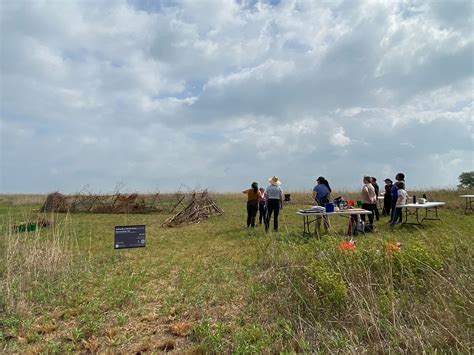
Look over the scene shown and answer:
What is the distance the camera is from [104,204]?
67.0ft

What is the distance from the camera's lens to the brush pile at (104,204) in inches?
758

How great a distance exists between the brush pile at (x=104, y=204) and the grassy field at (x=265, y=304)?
47.2 ft

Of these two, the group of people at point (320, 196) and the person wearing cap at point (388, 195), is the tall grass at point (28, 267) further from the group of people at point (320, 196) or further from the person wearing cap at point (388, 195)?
the person wearing cap at point (388, 195)

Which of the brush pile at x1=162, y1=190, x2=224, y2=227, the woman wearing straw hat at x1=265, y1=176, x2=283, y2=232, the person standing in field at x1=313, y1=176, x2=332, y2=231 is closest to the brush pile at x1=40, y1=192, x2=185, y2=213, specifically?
the brush pile at x1=162, y1=190, x2=224, y2=227

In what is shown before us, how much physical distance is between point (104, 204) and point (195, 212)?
30.3 feet

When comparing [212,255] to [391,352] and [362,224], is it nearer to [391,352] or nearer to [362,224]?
[362,224]

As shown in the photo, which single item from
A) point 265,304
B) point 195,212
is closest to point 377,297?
point 265,304

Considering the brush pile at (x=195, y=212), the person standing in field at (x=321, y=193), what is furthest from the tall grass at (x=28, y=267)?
the brush pile at (x=195, y=212)

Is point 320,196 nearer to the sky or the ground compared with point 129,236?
nearer to the sky

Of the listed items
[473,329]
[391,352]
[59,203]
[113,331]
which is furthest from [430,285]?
[59,203]

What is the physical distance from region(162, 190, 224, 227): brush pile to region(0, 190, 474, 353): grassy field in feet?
24.3

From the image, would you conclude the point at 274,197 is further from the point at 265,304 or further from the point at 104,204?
the point at 104,204

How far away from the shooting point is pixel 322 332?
2.77 m

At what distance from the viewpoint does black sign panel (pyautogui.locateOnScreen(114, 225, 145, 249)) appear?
6223mm
